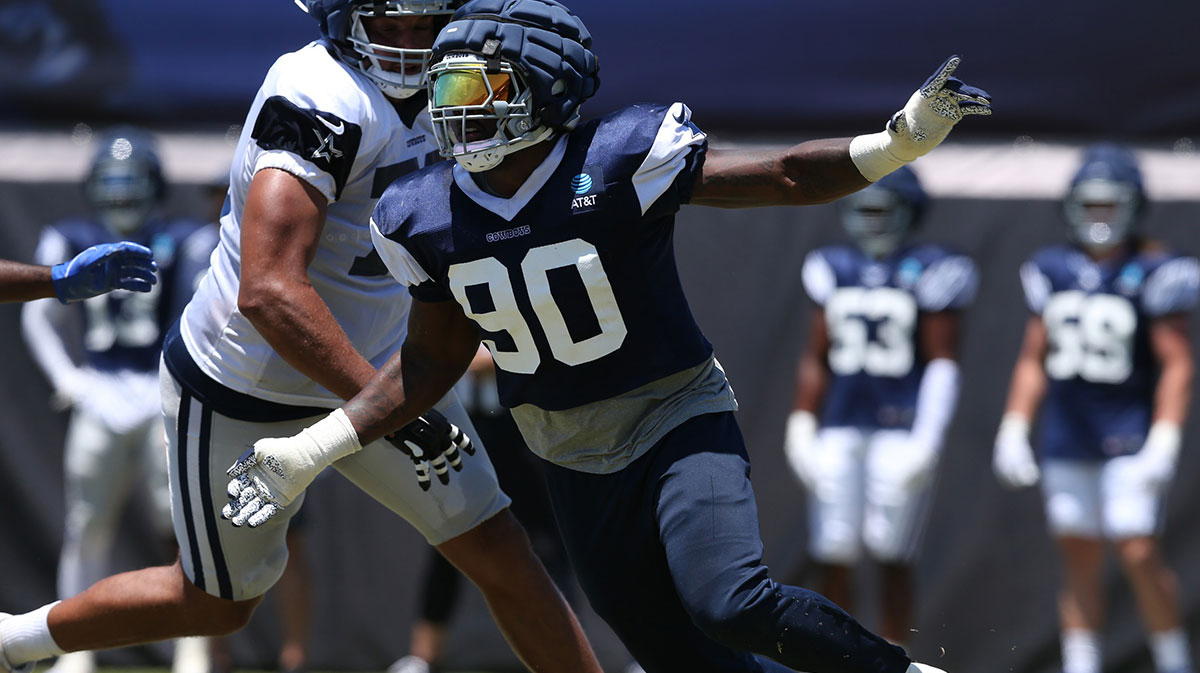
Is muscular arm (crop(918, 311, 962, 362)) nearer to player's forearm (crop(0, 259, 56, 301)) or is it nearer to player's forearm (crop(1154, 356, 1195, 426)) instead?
player's forearm (crop(1154, 356, 1195, 426))

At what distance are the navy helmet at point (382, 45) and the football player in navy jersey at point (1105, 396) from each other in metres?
2.72

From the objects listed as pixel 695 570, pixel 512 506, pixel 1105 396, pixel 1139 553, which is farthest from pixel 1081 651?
pixel 695 570

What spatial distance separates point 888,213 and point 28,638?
3.13m

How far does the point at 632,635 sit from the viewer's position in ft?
9.57

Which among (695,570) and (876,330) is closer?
(695,570)

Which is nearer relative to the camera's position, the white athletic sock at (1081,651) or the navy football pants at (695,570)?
the navy football pants at (695,570)

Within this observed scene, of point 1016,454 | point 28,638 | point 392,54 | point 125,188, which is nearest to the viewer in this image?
point 392,54

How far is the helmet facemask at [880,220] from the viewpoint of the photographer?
523 centimetres

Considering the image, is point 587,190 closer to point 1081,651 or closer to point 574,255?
point 574,255

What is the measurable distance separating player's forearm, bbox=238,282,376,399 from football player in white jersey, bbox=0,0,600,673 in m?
0.02

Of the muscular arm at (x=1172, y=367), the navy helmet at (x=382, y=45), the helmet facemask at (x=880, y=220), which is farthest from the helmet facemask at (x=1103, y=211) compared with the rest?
the navy helmet at (x=382, y=45)

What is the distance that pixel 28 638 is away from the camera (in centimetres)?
333

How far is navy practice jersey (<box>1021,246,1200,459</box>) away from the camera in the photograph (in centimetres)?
500

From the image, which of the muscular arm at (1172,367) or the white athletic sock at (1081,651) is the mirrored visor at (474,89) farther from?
the white athletic sock at (1081,651)
